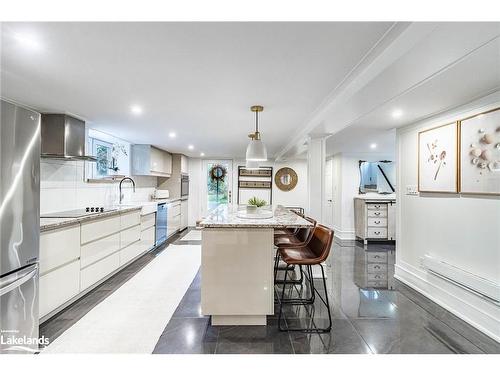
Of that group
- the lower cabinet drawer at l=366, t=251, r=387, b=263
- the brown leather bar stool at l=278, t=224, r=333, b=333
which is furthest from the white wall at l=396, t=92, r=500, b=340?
the brown leather bar stool at l=278, t=224, r=333, b=333

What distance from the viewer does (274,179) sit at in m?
7.69

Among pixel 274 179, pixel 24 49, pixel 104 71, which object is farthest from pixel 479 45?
pixel 274 179

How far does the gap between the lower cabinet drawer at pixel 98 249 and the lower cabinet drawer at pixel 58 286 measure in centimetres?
13

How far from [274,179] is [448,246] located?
524cm

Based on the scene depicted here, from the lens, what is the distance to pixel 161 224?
5.26 meters

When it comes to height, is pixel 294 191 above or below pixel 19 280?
above

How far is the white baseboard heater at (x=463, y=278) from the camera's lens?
2.12 metres

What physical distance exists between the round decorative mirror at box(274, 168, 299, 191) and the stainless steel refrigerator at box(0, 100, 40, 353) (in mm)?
6363

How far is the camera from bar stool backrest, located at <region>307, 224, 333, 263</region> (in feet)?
7.06

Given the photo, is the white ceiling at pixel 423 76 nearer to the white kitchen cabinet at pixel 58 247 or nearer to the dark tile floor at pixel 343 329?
the dark tile floor at pixel 343 329

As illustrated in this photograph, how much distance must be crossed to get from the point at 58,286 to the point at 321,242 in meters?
2.50

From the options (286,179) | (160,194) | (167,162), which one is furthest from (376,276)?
(167,162)

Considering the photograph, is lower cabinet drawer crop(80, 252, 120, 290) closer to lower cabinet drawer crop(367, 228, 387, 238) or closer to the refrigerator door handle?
the refrigerator door handle

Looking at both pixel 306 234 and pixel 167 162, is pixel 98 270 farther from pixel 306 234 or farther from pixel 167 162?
pixel 167 162
